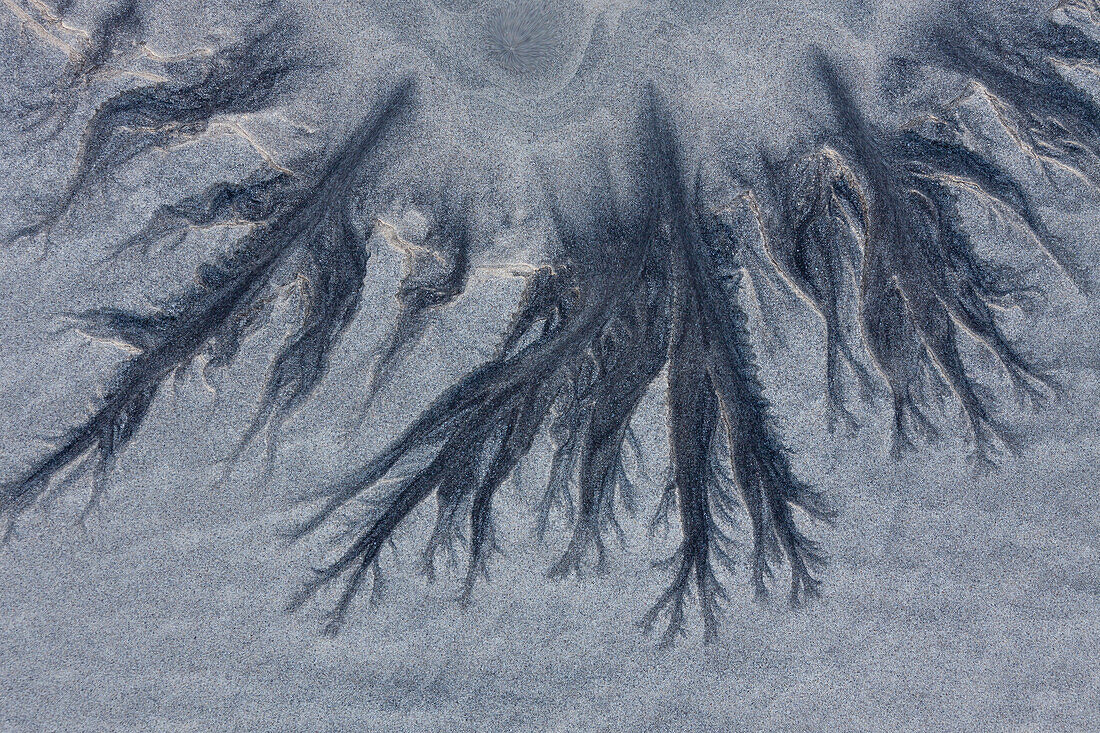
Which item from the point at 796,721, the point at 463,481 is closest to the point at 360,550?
the point at 463,481

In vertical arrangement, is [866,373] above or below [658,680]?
above

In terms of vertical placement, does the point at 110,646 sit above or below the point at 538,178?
below

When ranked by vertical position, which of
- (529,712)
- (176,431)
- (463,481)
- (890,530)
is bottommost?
(529,712)

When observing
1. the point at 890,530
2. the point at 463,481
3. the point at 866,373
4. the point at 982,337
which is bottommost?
the point at 463,481

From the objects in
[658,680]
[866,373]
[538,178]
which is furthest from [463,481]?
[866,373]

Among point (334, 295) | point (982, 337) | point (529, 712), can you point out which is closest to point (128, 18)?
point (334, 295)

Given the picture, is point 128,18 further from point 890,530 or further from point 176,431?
point 890,530

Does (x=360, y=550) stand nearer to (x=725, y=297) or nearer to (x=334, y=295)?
(x=334, y=295)
